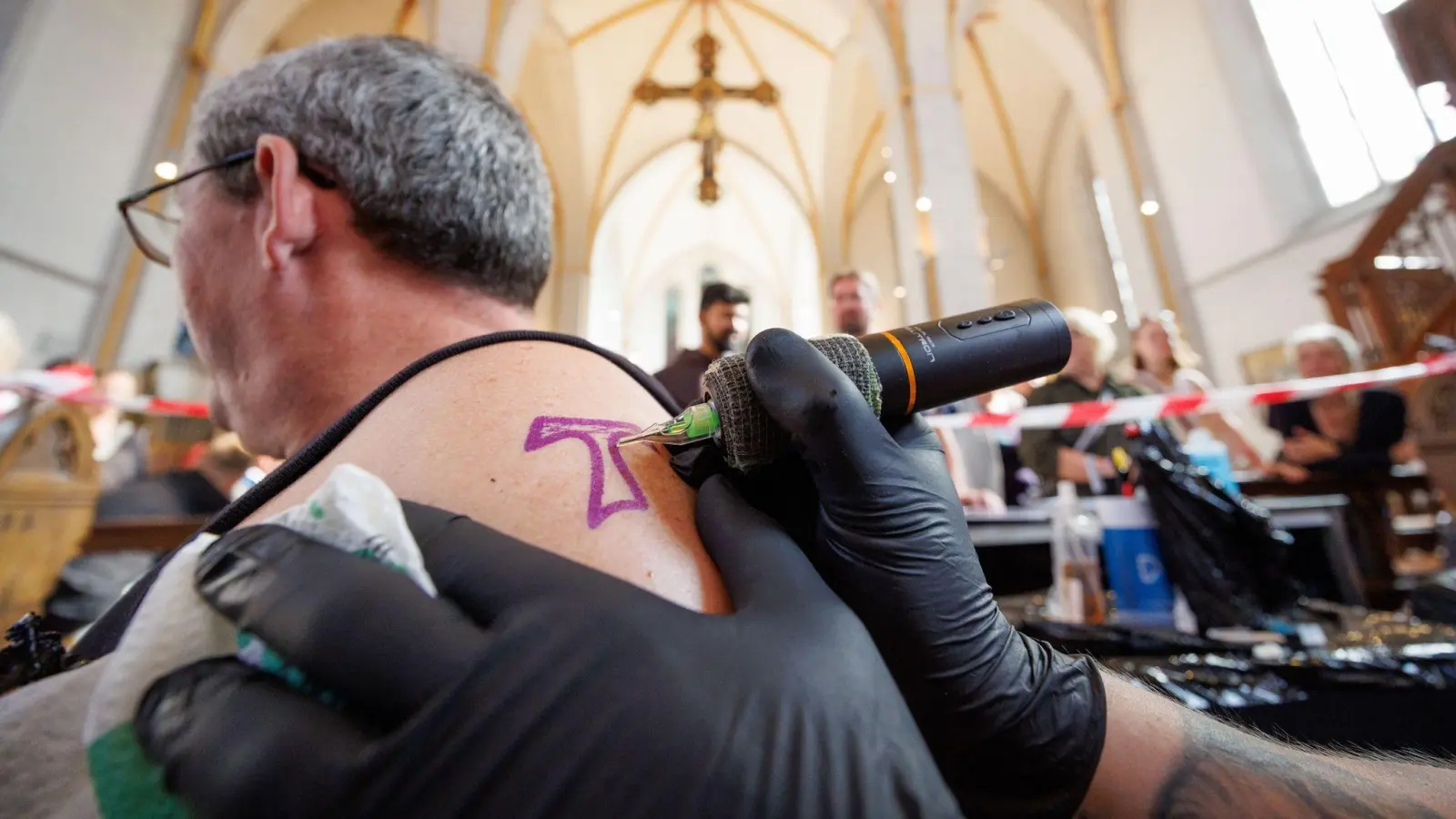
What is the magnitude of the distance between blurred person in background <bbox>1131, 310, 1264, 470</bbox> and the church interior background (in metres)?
2.35

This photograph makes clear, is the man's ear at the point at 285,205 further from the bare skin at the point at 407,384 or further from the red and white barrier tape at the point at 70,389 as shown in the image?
the red and white barrier tape at the point at 70,389

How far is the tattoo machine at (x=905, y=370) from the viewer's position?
541mm

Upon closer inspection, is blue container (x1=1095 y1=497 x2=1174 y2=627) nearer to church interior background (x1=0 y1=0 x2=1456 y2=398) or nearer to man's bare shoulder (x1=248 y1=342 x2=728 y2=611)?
man's bare shoulder (x1=248 y1=342 x2=728 y2=611)

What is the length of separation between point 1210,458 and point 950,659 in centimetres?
181

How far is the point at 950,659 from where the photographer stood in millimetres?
500

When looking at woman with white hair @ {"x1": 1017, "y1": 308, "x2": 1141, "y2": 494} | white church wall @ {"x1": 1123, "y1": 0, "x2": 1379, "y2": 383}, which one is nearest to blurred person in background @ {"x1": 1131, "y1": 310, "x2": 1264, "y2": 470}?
woman with white hair @ {"x1": 1017, "y1": 308, "x2": 1141, "y2": 494}

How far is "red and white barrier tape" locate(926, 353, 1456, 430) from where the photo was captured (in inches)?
115

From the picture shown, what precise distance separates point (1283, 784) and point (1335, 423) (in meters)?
4.02

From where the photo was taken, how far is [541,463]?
544 millimetres

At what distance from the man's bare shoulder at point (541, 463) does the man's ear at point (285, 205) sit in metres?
0.34

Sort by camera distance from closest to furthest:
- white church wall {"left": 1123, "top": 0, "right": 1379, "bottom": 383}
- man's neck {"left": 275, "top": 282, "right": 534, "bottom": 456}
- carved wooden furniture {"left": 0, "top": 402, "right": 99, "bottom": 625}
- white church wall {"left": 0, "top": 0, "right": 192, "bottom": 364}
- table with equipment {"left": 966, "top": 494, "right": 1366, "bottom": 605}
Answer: man's neck {"left": 275, "top": 282, "right": 534, "bottom": 456} < table with equipment {"left": 966, "top": 494, "right": 1366, "bottom": 605} < carved wooden furniture {"left": 0, "top": 402, "right": 99, "bottom": 625} < white church wall {"left": 0, "top": 0, "right": 192, "bottom": 364} < white church wall {"left": 1123, "top": 0, "right": 1379, "bottom": 383}

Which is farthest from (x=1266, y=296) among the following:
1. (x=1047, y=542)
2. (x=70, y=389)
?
(x=70, y=389)

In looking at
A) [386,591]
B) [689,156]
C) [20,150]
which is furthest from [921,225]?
[689,156]

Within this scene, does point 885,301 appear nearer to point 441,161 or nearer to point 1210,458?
point 1210,458
